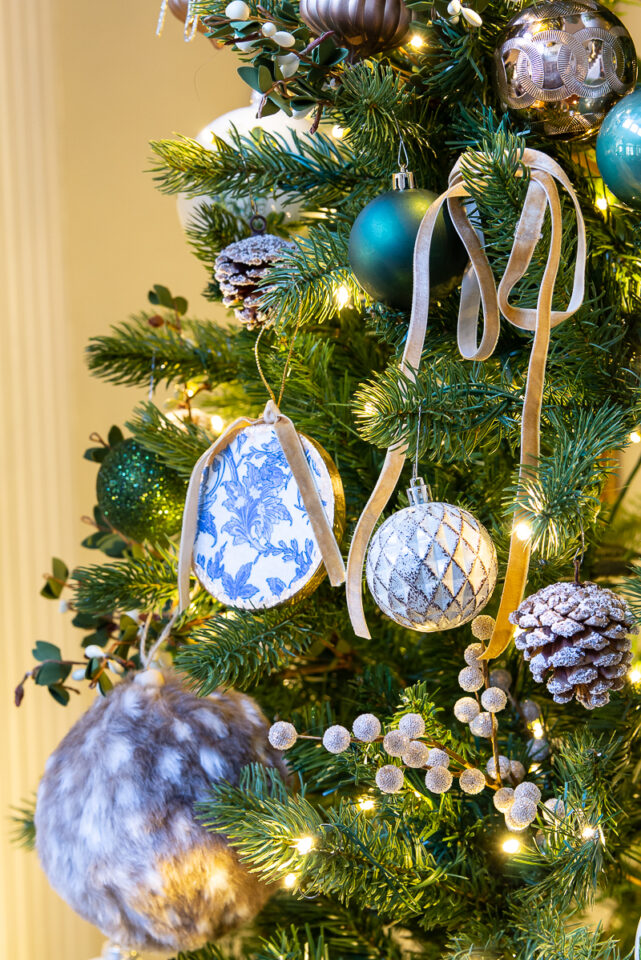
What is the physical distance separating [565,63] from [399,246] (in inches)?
5.1

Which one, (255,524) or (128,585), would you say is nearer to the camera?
(255,524)

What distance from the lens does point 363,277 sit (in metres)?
0.51

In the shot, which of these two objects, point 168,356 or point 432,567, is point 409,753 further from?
point 168,356

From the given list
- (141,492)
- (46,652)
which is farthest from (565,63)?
(46,652)

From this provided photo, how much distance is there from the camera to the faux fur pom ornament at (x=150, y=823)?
1.79 feet

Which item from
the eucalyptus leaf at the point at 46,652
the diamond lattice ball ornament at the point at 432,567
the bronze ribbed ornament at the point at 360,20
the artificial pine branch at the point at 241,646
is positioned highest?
the bronze ribbed ornament at the point at 360,20

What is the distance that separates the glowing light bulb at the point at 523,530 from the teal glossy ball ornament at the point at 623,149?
19cm

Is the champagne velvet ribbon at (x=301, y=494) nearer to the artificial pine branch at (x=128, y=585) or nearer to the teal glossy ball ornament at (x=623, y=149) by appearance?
the artificial pine branch at (x=128, y=585)

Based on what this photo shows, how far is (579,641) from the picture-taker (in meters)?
0.42

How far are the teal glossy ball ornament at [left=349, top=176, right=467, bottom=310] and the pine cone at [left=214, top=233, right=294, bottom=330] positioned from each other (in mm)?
117

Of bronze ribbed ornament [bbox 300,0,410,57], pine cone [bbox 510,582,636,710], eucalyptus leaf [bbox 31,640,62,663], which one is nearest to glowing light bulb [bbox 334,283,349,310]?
bronze ribbed ornament [bbox 300,0,410,57]

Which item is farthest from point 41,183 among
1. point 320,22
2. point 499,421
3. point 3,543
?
point 499,421

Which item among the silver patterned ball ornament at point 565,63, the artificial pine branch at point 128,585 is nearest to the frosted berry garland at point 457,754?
the artificial pine branch at point 128,585

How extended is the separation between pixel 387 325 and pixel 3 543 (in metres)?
0.61
